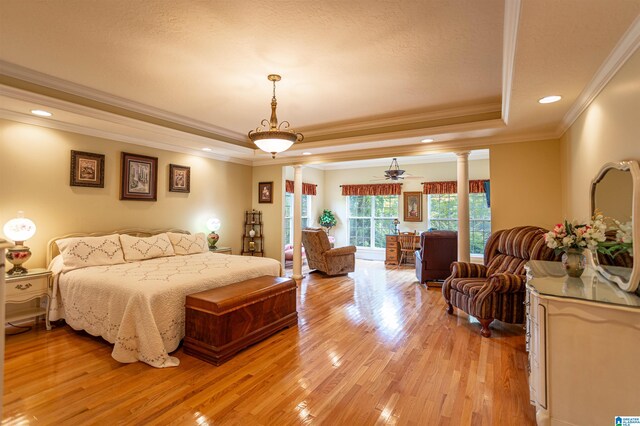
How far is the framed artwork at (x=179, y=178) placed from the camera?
5.14 m

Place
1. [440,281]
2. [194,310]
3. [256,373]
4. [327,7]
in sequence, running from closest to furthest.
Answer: [327,7] < [256,373] < [194,310] < [440,281]

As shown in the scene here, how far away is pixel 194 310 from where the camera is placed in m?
2.89

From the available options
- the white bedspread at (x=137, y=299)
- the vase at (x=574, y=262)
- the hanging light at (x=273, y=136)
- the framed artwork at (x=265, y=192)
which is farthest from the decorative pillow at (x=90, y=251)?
the vase at (x=574, y=262)

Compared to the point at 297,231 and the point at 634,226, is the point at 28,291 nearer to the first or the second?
the point at 297,231

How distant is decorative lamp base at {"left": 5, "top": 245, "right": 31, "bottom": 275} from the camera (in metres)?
3.26

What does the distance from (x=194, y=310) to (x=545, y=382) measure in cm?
271

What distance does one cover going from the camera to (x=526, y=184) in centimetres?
420

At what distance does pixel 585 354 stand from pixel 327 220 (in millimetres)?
7330

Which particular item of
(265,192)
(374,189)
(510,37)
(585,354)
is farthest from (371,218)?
(585,354)

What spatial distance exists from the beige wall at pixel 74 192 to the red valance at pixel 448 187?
5.01 meters

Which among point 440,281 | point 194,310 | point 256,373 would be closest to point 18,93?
point 194,310

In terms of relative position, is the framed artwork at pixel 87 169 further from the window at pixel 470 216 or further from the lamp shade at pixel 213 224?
the window at pixel 470 216

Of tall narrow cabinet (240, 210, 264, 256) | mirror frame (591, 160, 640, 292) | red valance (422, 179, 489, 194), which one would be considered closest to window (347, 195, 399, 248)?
red valance (422, 179, 489, 194)

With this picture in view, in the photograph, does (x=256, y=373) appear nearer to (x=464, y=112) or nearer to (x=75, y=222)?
(x=75, y=222)
